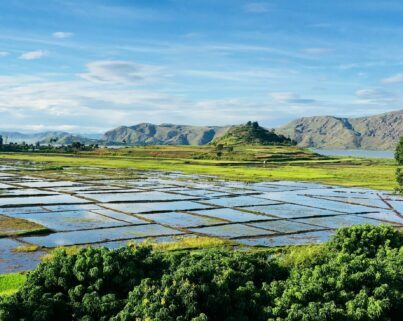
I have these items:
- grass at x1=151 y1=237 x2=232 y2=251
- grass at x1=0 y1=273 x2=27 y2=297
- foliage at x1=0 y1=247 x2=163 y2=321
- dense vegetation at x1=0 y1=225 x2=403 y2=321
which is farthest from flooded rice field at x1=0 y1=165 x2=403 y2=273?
dense vegetation at x1=0 y1=225 x2=403 y2=321

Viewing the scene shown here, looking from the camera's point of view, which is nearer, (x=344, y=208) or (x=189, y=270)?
(x=189, y=270)

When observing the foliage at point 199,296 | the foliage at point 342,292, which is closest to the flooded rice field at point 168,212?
the foliage at point 199,296

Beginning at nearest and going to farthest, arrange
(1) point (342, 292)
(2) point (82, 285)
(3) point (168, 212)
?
(1) point (342, 292) → (2) point (82, 285) → (3) point (168, 212)

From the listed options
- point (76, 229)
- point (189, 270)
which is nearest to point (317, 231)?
point (76, 229)

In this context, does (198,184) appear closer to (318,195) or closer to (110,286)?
(318,195)

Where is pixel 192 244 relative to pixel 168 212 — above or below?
below

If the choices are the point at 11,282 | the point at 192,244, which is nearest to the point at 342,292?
the point at 11,282

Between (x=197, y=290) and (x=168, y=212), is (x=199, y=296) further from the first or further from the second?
(x=168, y=212)
